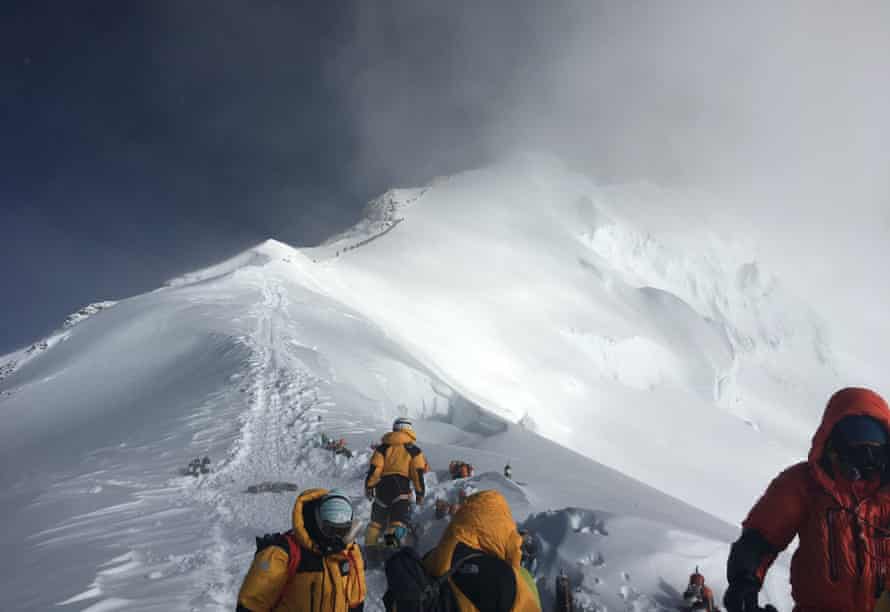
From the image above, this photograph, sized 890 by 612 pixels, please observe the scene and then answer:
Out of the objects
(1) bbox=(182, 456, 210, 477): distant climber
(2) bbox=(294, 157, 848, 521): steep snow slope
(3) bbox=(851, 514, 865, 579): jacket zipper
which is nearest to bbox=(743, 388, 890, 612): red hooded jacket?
(3) bbox=(851, 514, 865, 579): jacket zipper

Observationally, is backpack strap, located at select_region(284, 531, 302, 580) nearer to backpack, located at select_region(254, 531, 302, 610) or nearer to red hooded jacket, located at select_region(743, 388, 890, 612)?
backpack, located at select_region(254, 531, 302, 610)

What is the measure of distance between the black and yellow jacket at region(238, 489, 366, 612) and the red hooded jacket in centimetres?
245

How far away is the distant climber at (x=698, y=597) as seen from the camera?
462 cm

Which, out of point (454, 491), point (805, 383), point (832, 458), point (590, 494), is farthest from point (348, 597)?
point (805, 383)

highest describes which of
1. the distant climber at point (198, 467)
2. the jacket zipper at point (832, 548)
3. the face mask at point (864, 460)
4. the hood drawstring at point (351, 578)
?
the face mask at point (864, 460)

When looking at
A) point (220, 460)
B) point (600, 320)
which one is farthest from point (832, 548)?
point (600, 320)

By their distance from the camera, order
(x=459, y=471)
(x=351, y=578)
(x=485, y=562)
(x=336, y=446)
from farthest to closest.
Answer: (x=336, y=446)
(x=459, y=471)
(x=351, y=578)
(x=485, y=562)

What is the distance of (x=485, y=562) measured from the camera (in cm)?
249

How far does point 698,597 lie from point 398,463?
3438mm

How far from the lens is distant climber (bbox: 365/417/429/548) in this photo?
639 centimetres

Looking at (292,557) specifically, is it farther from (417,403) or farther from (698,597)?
(417,403)

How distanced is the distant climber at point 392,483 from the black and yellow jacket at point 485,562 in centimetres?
378

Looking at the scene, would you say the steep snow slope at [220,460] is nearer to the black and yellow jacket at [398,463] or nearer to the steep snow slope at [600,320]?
the black and yellow jacket at [398,463]

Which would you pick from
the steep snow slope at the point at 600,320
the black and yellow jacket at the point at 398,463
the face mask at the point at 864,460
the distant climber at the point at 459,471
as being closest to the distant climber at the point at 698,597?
the face mask at the point at 864,460
